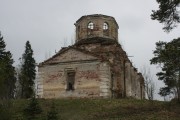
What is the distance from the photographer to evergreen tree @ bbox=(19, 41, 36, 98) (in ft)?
152

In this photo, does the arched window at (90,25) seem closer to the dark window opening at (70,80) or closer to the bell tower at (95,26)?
the bell tower at (95,26)

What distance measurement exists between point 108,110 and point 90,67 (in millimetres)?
8361

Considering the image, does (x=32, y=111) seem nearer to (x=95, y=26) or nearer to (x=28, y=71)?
(x=95, y=26)

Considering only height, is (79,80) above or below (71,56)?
below

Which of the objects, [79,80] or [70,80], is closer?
[79,80]

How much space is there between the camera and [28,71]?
49.0m

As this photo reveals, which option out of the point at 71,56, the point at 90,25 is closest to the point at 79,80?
the point at 71,56

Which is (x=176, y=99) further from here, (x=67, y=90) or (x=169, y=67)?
(x=67, y=90)

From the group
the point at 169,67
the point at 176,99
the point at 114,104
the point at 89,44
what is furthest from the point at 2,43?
the point at 169,67

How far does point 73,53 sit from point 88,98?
4744 mm

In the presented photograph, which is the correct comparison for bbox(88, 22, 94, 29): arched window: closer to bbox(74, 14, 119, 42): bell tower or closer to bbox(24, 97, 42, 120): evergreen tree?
bbox(74, 14, 119, 42): bell tower

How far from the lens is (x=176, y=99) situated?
24.5 m

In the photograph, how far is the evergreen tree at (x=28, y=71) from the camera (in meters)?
46.2

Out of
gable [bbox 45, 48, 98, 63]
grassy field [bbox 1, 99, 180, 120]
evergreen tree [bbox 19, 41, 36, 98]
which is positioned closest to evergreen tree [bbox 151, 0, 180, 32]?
grassy field [bbox 1, 99, 180, 120]
